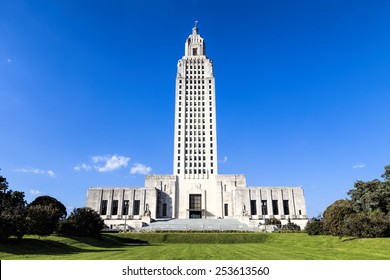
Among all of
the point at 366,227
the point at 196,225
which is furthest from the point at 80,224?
the point at 196,225

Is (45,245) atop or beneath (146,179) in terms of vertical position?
beneath

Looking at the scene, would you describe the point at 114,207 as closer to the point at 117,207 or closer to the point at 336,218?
the point at 117,207

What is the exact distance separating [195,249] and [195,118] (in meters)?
59.4

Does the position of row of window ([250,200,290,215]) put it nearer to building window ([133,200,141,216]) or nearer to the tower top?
building window ([133,200,141,216])

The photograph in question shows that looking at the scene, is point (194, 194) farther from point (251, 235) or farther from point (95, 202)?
point (251, 235)

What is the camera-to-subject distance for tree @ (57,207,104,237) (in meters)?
31.7

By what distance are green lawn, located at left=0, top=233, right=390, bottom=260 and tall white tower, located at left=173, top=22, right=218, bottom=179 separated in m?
38.7

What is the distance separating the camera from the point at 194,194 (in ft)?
242

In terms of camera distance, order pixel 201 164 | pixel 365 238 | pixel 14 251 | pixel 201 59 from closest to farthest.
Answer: pixel 14 251
pixel 365 238
pixel 201 164
pixel 201 59

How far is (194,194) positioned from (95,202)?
24241 mm

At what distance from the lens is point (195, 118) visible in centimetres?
8194

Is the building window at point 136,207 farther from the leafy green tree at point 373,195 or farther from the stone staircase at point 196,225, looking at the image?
the leafy green tree at point 373,195

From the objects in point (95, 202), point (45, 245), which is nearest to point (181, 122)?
point (95, 202)

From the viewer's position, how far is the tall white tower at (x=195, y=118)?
253 feet
